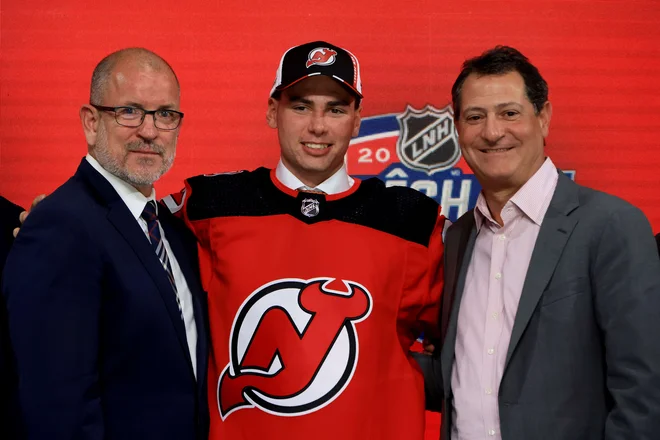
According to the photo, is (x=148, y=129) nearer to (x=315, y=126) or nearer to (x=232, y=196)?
(x=232, y=196)

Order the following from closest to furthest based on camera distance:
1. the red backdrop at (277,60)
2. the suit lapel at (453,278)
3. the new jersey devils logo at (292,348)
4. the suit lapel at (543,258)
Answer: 1. the suit lapel at (543,258)
2. the new jersey devils logo at (292,348)
3. the suit lapel at (453,278)
4. the red backdrop at (277,60)

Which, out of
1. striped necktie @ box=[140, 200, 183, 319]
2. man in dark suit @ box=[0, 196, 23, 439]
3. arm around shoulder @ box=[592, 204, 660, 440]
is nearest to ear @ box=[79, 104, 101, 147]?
striped necktie @ box=[140, 200, 183, 319]

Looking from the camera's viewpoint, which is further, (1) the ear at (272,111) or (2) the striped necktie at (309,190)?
(1) the ear at (272,111)

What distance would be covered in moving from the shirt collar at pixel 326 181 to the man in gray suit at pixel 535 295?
1.06 feet

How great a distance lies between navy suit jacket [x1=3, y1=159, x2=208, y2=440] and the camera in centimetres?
147

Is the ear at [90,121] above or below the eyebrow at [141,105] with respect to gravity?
below

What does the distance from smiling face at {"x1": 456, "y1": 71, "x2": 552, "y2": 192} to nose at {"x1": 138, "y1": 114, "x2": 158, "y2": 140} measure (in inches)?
30.4

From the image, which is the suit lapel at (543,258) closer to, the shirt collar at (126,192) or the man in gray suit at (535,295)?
the man in gray suit at (535,295)

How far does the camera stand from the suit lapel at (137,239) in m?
1.62

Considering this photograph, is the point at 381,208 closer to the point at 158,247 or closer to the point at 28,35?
the point at 158,247

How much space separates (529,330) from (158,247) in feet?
2.89

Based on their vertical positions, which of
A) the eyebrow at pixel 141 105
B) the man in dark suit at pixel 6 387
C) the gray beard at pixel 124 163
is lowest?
the man in dark suit at pixel 6 387

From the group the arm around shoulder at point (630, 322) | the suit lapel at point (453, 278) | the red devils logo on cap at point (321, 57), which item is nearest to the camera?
the arm around shoulder at point (630, 322)

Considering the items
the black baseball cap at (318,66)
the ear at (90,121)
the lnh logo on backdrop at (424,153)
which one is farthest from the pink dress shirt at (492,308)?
the lnh logo on backdrop at (424,153)
